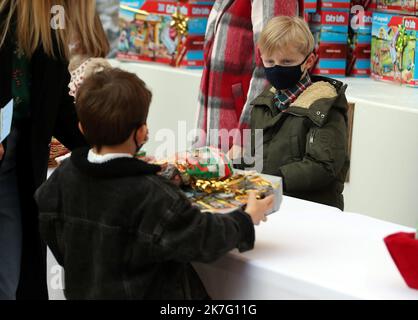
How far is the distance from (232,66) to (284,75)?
0.40 metres

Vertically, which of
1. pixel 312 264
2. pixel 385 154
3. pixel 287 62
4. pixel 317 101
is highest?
pixel 287 62

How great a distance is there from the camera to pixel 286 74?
2.69 meters

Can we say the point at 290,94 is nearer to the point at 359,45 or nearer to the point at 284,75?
the point at 284,75

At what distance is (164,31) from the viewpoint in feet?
15.0

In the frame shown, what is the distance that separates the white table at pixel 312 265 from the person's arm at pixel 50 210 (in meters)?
0.35

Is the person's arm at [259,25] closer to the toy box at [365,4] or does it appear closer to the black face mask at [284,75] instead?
the black face mask at [284,75]

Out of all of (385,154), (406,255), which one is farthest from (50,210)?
(385,154)

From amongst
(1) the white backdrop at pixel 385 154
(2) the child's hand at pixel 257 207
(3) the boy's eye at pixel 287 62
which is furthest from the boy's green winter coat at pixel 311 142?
(1) the white backdrop at pixel 385 154

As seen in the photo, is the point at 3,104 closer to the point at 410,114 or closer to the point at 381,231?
the point at 381,231

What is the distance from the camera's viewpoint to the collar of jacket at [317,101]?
264 cm

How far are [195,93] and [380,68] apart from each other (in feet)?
3.08

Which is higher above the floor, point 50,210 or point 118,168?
point 118,168
